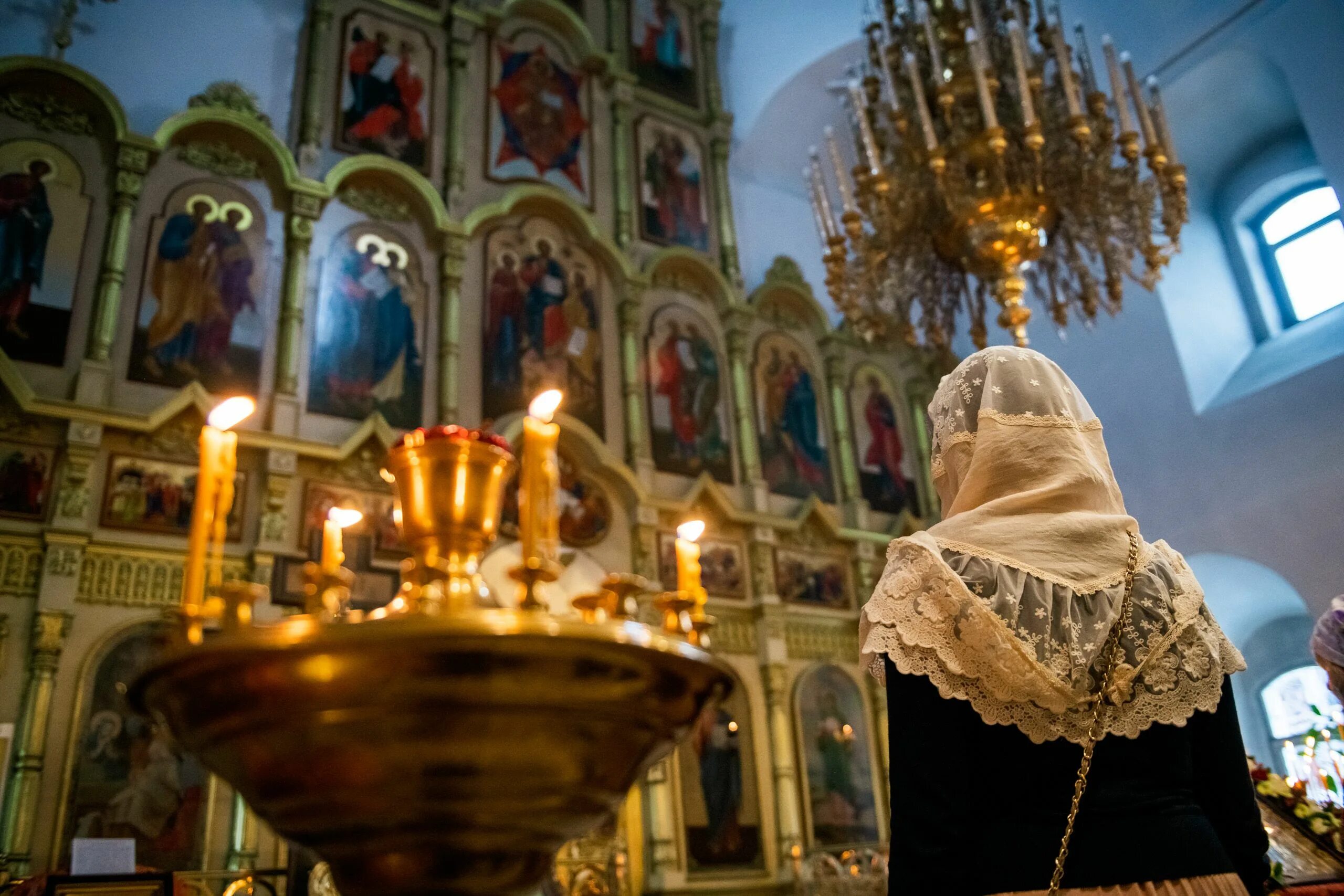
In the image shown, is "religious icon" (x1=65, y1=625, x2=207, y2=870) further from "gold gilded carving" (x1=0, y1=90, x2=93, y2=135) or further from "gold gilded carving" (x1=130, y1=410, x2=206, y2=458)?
"gold gilded carving" (x1=0, y1=90, x2=93, y2=135)

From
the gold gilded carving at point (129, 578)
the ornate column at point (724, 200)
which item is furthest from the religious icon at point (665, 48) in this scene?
the gold gilded carving at point (129, 578)

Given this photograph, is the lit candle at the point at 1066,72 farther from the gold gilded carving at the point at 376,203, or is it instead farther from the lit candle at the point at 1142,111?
the gold gilded carving at the point at 376,203

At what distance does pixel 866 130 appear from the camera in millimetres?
7758

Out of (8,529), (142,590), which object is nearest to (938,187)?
(142,590)

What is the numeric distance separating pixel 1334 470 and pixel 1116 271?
2.36 meters

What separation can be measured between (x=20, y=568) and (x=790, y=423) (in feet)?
21.0

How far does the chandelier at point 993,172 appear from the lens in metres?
7.32

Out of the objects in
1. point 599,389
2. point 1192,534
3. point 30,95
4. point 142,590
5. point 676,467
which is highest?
point 30,95

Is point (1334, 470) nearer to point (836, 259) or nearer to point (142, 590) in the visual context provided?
point (836, 259)

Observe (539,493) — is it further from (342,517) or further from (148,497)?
(148,497)

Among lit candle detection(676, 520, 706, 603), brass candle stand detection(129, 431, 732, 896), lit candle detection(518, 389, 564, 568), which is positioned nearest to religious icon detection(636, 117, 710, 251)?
lit candle detection(676, 520, 706, 603)

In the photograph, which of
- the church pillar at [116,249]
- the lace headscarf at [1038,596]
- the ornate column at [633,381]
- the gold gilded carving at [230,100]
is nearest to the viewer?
the lace headscarf at [1038,596]

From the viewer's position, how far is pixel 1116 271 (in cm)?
792

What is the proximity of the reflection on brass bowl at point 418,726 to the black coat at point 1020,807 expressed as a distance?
763 mm
